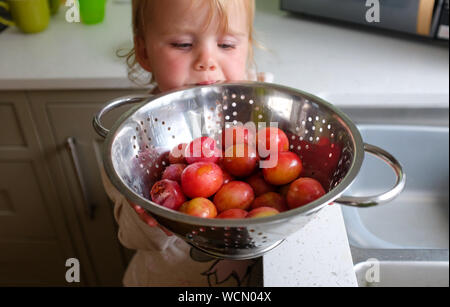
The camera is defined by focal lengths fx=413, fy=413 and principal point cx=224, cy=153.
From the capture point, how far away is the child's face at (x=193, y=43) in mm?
571

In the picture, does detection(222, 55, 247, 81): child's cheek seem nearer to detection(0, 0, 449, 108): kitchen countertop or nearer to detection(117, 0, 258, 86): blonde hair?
detection(117, 0, 258, 86): blonde hair

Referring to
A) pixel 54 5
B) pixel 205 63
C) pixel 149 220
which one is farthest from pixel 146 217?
pixel 54 5

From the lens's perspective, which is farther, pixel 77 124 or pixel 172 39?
pixel 77 124

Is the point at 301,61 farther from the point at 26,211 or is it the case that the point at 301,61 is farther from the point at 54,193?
the point at 26,211

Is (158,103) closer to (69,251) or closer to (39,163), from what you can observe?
(39,163)

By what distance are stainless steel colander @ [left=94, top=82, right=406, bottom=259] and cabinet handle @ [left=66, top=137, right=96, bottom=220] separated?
0.53 metres

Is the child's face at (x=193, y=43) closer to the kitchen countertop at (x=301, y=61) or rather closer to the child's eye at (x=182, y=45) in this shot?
the child's eye at (x=182, y=45)

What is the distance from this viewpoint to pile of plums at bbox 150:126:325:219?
0.46 meters

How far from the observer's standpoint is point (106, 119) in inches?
39.0

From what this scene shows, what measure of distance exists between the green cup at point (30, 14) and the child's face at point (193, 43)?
54 cm

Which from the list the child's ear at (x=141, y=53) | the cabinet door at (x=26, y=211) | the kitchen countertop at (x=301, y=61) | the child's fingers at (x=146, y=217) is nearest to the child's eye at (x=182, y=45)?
the child's ear at (x=141, y=53)

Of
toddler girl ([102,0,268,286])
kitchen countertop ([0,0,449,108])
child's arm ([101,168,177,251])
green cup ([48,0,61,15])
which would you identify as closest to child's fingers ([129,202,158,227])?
toddler girl ([102,0,268,286])
